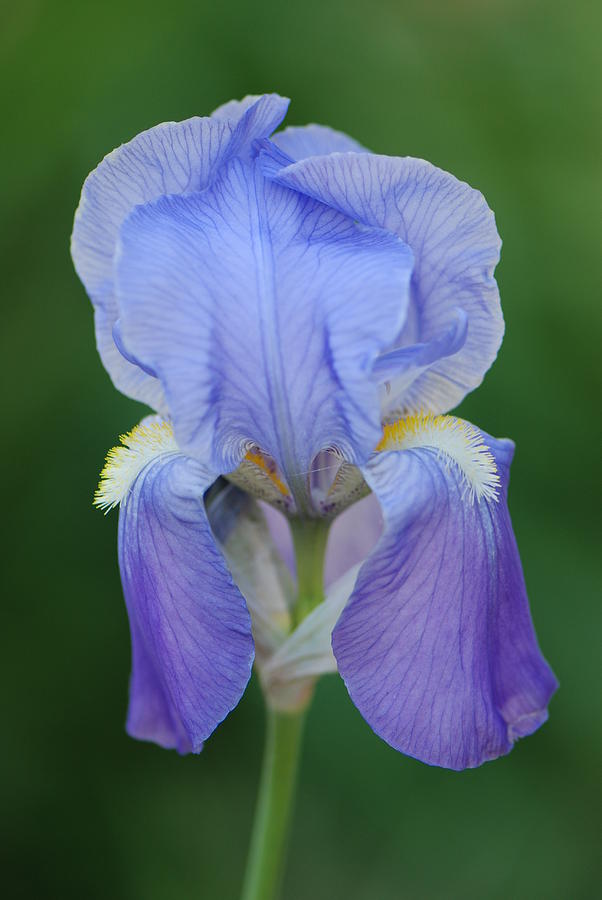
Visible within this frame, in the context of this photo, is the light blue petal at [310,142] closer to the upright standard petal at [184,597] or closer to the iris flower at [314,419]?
the iris flower at [314,419]

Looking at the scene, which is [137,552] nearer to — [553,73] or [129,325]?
[129,325]

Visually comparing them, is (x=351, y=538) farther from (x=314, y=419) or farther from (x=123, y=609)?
(x=123, y=609)

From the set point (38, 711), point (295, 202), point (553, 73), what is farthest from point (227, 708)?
point (553, 73)

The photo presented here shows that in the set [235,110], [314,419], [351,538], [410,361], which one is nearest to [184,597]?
[314,419]

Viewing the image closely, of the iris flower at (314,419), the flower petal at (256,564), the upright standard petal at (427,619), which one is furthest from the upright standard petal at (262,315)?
the flower petal at (256,564)

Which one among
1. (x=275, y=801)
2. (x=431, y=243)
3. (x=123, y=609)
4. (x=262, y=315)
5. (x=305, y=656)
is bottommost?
(x=123, y=609)

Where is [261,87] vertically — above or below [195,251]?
above
